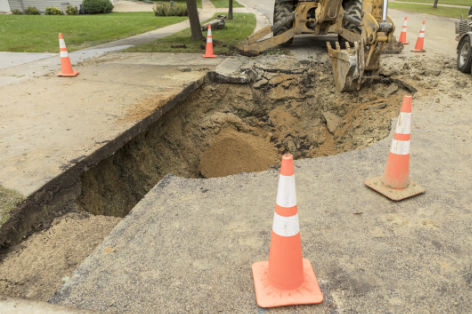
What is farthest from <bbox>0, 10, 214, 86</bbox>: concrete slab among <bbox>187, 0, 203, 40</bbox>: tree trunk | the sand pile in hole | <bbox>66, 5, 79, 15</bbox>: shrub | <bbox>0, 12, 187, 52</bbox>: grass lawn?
<bbox>66, 5, 79, 15</bbox>: shrub

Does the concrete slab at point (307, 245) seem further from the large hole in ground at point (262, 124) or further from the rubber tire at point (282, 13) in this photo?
the rubber tire at point (282, 13)

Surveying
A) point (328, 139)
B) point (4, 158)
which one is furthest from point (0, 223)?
point (328, 139)

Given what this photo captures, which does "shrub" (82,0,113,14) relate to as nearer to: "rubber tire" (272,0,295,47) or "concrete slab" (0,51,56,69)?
"concrete slab" (0,51,56,69)

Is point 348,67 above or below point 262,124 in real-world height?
above

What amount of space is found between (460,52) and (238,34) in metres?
7.10

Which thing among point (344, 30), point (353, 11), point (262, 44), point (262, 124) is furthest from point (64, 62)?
point (353, 11)

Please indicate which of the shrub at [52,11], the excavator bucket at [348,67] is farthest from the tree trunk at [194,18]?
the shrub at [52,11]

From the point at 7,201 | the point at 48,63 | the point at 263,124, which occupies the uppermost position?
the point at 48,63

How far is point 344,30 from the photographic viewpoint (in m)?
7.37

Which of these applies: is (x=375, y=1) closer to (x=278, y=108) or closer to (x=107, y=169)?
(x=278, y=108)

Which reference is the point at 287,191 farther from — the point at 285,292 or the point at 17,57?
the point at 17,57

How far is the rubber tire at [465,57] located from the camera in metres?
6.20

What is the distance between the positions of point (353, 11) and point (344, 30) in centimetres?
76

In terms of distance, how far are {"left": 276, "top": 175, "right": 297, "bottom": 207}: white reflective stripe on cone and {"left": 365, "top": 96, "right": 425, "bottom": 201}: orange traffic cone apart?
1.42 m
